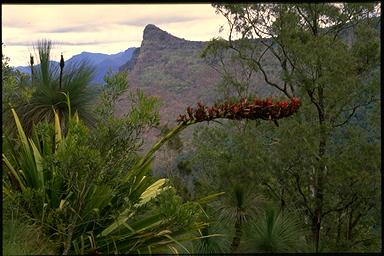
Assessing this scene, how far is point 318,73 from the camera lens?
11.8m

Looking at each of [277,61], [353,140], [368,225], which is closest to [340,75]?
[353,140]

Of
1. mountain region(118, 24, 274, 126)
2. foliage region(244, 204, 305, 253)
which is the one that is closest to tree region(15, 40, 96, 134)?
foliage region(244, 204, 305, 253)

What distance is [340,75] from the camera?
11430mm

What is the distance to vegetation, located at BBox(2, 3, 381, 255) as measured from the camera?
3.47 metres

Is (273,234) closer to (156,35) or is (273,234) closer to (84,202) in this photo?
(84,202)

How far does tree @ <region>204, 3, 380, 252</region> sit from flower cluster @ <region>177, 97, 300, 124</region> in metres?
7.96

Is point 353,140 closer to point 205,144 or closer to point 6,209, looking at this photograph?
point 205,144

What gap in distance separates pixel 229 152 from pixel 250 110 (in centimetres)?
953

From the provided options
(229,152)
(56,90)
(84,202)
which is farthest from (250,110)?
(229,152)

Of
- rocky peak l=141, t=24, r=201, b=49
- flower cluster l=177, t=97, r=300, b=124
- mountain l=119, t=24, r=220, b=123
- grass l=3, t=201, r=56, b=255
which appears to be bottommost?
grass l=3, t=201, r=56, b=255

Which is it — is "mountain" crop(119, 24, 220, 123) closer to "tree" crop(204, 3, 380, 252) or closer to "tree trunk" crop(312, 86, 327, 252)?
"tree" crop(204, 3, 380, 252)

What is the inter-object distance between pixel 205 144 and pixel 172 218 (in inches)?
450

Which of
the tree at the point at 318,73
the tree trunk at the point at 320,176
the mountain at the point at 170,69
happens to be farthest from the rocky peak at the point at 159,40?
the tree trunk at the point at 320,176

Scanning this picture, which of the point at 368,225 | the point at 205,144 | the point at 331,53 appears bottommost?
the point at 368,225
